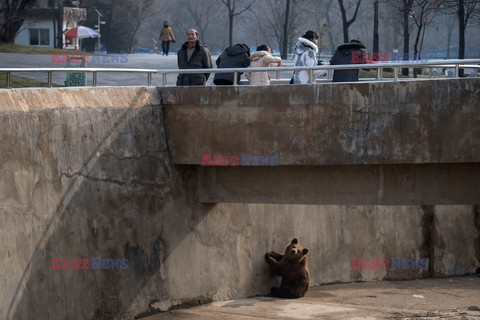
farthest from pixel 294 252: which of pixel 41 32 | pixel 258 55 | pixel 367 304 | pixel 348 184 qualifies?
pixel 41 32

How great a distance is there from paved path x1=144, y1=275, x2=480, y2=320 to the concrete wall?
35 centimetres

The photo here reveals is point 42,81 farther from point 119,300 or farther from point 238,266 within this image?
point 119,300

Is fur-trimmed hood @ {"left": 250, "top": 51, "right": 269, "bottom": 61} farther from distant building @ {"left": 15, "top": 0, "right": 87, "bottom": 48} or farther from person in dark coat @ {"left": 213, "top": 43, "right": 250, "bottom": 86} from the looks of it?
distant building @ {"left": 15, "top": 0, "right": 87, "bottom": 48}

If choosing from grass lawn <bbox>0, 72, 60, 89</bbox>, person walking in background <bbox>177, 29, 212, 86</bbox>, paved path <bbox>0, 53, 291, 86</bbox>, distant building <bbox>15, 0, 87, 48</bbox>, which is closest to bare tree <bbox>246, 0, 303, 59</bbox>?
paved path <bbox>0, 53, 291, 86</bbox>

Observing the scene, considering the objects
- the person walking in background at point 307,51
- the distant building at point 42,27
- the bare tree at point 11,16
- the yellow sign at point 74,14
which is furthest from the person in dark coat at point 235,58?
the distant building at point 42,27

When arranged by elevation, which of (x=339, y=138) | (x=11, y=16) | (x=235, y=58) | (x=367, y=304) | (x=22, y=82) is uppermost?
(x=11, y=16)

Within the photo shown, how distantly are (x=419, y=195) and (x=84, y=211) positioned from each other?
Result: 5.08 metres

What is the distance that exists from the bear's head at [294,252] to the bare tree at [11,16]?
773 inches

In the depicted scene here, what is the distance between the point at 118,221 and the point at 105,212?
33 cm

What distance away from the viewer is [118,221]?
46.2ft

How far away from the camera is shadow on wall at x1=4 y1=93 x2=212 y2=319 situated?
12391 millimetres

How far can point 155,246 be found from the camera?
14.9 metres

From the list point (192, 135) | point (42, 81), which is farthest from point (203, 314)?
point (42, 81)

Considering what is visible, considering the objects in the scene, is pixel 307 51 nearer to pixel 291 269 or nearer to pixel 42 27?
pixel 291 269
